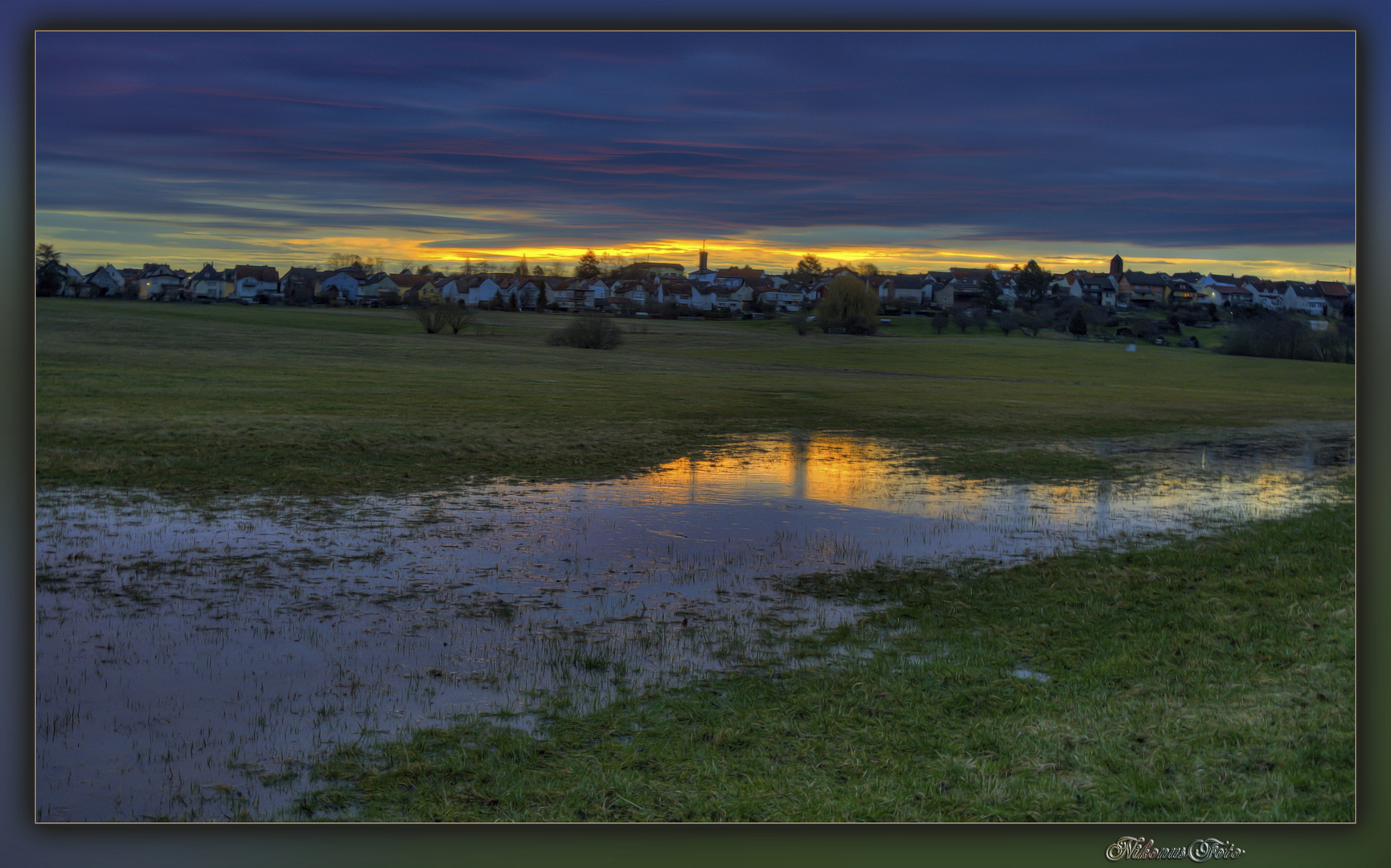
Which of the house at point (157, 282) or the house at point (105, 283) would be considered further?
the house at point (157, 282)

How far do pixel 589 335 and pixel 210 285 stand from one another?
20266mm

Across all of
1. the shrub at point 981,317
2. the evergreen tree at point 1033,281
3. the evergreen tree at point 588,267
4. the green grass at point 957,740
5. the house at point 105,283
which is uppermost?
the evergreen tree at point 1033,281

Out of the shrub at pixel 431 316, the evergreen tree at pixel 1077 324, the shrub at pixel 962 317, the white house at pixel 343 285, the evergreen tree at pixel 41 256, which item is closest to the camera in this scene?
the evergreen tree at pixel 41 256

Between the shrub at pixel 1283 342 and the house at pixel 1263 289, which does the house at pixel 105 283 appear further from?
the house at pixel 1263 289

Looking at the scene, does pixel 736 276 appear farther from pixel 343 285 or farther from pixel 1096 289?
pixel 343 285

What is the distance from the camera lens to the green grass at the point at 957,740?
300 inches

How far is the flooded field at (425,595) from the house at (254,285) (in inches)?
885

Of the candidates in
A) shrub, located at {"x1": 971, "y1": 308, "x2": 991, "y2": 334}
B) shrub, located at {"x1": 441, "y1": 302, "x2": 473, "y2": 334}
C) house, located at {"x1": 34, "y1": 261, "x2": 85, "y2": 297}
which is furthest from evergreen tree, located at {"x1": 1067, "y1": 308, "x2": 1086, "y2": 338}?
house, located at {"x1": 34, "y1": 261, "x2": 85, "y2": 297}

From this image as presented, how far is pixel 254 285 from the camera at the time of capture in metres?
39.0

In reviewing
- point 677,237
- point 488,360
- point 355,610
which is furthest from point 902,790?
point 488,360

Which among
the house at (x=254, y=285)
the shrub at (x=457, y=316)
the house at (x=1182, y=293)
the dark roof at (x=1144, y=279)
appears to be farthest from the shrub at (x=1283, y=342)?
the house at (x=254, y=285)

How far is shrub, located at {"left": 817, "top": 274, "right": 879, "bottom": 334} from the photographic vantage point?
4428 centimetres

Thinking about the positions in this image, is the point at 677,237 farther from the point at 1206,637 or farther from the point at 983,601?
the point at 1206,637

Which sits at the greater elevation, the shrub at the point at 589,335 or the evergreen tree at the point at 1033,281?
the evergreen tree at the point at 1033,281
